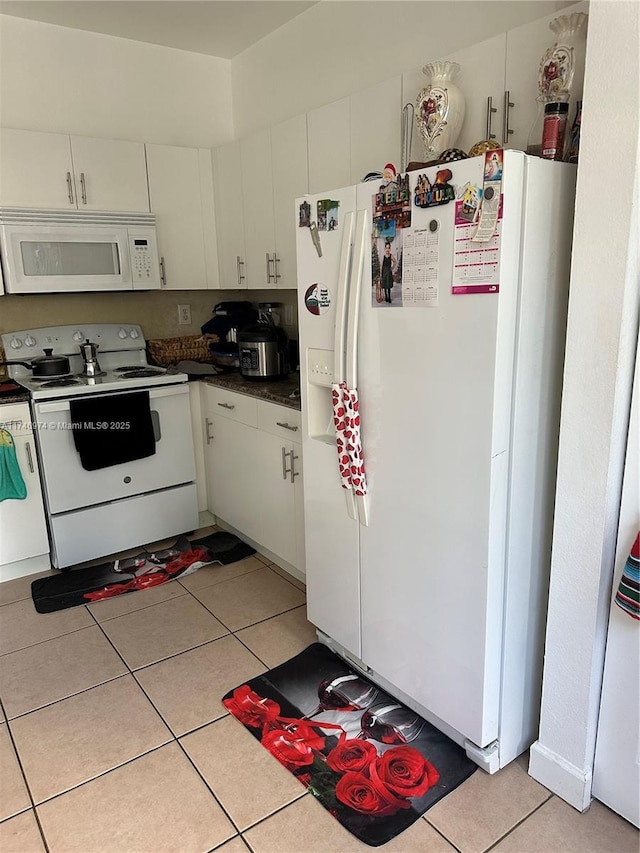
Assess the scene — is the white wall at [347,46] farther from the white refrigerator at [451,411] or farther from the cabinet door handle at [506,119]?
the white refrigerator at [451,411]

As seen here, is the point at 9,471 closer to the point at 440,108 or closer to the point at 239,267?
the point at 239,267

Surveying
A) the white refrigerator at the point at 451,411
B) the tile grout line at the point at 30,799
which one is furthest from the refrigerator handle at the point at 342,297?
the tile grout line at the point at 30,799

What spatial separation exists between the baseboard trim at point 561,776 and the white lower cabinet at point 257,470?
1.30m

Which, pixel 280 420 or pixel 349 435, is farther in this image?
pixel 280 420

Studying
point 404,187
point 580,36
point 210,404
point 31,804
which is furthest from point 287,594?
point 580,36

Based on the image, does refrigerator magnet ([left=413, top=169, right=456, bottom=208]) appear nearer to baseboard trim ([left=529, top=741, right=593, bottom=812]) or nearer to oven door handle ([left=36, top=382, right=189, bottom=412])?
baseboard trim ([left=529, top=741, right=593, bottom=812])

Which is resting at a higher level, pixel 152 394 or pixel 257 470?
pixel 152 394

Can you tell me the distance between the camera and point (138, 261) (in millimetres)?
3275

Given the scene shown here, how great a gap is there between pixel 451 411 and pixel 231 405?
1.68 m

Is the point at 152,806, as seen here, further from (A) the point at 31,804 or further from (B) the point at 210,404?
(B) the point at 210,404

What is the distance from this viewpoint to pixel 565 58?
1672mm

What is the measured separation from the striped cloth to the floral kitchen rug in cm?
75

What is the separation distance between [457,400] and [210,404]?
196 centimetres

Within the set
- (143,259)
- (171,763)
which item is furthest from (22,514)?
(171,763)
